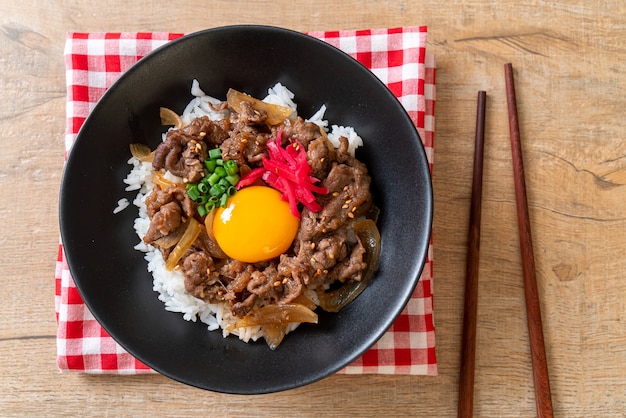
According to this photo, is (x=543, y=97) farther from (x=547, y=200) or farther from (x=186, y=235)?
(x=186, y=235)

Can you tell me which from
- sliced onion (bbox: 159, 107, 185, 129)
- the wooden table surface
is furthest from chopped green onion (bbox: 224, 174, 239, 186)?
the wooden table surface

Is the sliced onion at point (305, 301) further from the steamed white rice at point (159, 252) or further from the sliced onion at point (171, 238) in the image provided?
the sliced onion at point (171, 238)

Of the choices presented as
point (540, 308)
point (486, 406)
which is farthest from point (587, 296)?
point (486, 406)

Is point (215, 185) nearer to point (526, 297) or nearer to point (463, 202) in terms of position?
point (463, 202)

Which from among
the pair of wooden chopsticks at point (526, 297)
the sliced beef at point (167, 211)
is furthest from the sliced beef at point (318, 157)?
the pair of wooden chopsticks at point (526, 297)

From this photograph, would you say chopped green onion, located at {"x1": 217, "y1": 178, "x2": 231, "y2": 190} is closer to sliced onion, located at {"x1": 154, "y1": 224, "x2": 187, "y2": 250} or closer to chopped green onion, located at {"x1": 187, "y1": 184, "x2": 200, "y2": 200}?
chopped green onion, located at {"x1": 187, "y1": 184, "x2": 200, "y2": 200}
